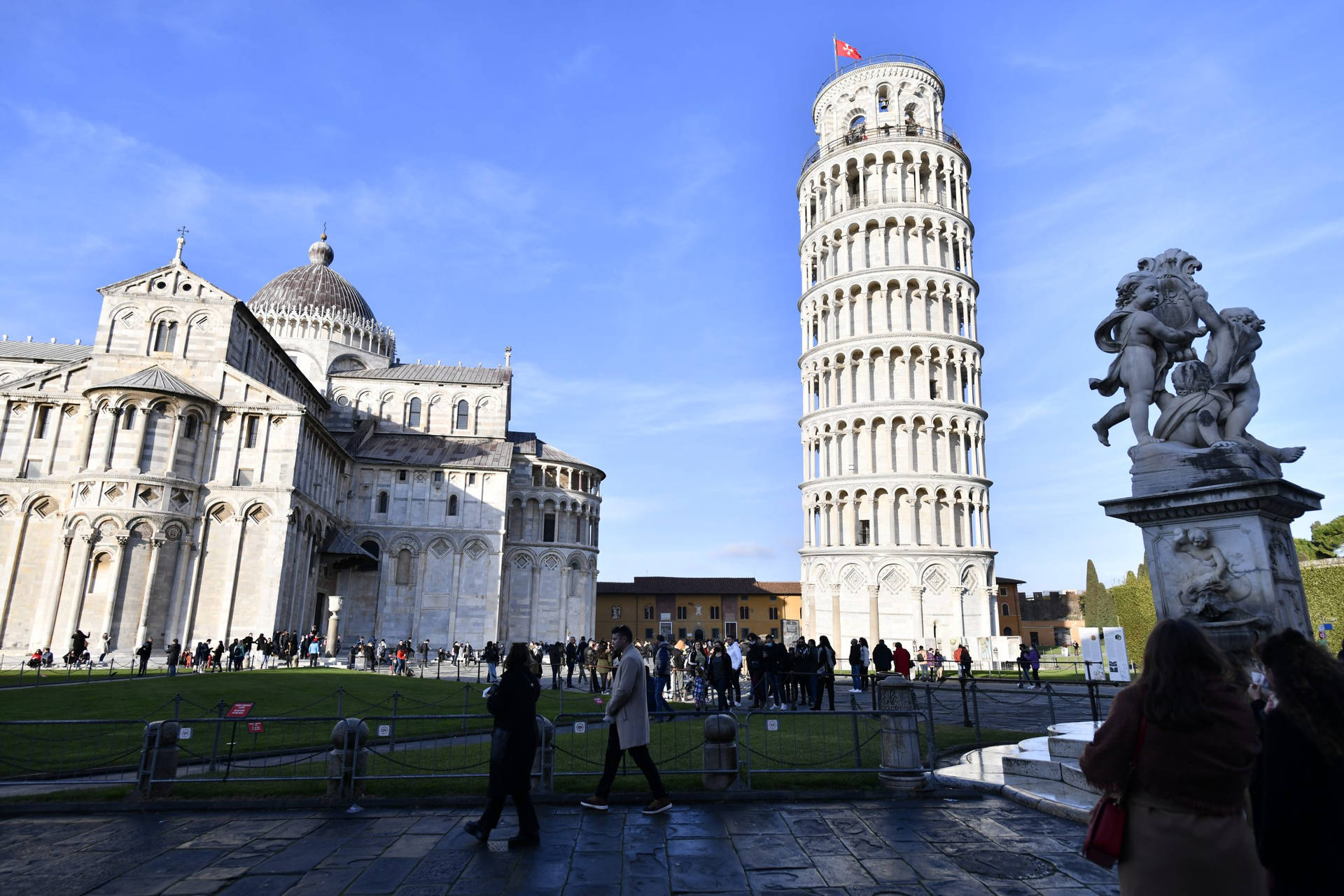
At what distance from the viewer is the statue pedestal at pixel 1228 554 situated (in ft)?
22.0

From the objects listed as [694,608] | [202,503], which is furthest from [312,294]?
[694,608]

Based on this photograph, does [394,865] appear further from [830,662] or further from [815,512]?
[815,512]

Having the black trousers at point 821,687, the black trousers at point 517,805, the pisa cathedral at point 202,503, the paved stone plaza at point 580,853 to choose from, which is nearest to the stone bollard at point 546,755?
the paved stone plaza at point 580,853

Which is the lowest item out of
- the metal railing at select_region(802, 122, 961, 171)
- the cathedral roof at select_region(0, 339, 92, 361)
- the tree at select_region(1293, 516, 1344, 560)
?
the tree at select_region(1293, 516, 1344, 560)

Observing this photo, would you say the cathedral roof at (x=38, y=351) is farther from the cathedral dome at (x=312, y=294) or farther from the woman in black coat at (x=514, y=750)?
the woman in black coat at (x=514, y=750)

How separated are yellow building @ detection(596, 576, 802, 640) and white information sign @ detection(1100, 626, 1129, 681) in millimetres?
50061

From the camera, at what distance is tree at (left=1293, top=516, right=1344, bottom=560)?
58.4 m

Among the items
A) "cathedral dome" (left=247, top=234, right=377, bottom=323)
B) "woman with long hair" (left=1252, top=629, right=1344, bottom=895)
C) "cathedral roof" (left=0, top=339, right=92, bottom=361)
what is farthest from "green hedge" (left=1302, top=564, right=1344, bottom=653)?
"cathedral roof" (left=0, top=339, right=92, bottom=361)

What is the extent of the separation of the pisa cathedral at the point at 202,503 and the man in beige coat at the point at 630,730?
32.3 meters

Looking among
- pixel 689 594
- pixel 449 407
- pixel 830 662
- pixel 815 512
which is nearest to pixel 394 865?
pixel 830 662

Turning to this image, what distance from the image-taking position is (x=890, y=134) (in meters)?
48.4

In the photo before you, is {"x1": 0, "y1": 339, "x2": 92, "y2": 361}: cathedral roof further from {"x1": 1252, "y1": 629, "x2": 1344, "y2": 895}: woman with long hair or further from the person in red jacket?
{"x1": 1252, "y1": 629, "x2": 1344, "y2": 895}: woman with long hair

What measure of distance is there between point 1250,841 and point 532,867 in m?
4.84

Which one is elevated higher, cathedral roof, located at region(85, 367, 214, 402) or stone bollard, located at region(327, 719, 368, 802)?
cathedral roof, located at region(85, 367, 214, 402)
